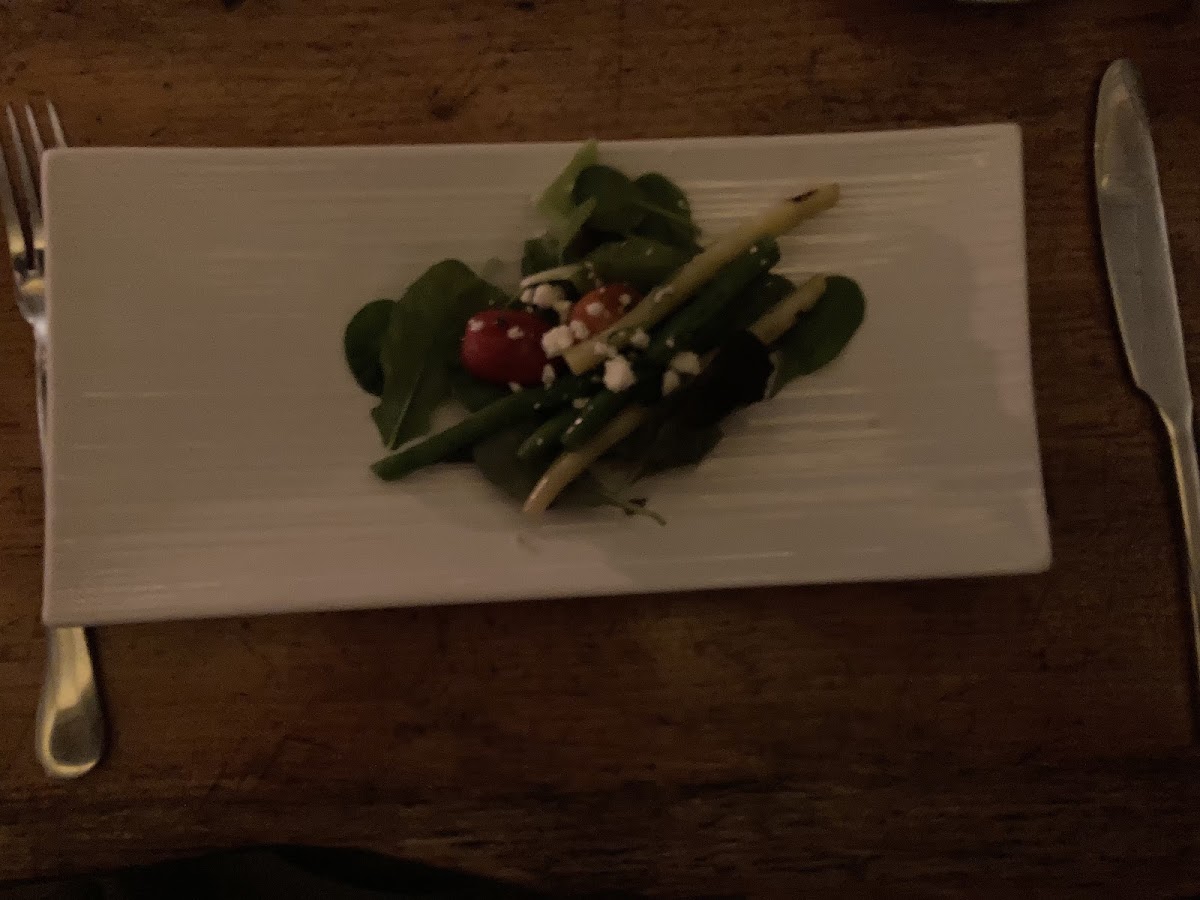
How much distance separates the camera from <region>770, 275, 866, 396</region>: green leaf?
1.22 meters

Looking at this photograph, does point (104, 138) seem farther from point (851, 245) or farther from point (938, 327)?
point (938, 327)

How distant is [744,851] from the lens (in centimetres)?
125

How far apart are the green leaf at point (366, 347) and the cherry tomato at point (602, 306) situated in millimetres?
253

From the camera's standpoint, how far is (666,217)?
1.21 m

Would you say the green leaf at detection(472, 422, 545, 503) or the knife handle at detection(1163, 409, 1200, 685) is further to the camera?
the knife handle at detection(1163, 409, 1200, 685)

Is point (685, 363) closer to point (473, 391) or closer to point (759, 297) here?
point (759, 297)

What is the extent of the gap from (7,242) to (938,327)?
1.25m

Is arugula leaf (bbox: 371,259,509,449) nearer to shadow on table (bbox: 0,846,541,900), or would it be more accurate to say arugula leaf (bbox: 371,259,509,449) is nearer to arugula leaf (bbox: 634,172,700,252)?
arugula leaf (bbox: 634,172,700,252)

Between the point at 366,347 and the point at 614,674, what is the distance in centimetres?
54

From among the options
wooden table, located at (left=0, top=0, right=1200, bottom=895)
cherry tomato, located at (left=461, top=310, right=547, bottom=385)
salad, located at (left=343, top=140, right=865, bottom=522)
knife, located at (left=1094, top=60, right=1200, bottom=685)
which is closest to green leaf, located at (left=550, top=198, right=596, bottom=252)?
salad, located at (left=343, top=140, right=865, bottom=522)

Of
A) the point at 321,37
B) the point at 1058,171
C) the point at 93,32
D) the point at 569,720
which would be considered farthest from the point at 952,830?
the point at 93,32

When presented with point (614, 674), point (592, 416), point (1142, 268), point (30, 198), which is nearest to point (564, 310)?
point (592, 416)

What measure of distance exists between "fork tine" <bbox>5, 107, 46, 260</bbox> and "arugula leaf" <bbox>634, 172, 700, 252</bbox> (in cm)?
78

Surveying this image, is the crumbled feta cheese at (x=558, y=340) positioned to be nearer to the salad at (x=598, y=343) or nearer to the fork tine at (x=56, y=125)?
the salad at (x=598, y=343)
